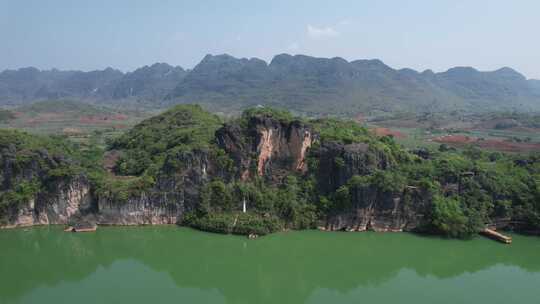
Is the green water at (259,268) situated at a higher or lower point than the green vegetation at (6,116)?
lower

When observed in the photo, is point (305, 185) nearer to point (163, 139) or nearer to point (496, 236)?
point (496, 236)


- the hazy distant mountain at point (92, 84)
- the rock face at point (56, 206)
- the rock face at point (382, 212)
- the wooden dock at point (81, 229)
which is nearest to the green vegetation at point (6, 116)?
the rock face at point (56, 206)

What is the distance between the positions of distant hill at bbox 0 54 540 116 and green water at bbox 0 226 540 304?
214 ft

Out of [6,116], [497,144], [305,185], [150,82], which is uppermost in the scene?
[150,82]

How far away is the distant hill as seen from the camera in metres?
99.9

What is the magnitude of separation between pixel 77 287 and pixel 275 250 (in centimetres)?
701

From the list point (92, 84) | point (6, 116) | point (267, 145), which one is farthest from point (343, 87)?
point (92, 84)

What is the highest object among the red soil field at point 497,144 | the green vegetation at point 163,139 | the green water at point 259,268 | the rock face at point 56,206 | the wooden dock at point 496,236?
the green vegetation at point 163,139

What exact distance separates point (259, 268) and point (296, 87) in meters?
96.8

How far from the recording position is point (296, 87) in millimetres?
109500

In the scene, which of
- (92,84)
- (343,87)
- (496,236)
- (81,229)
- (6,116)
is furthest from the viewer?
(92,84)

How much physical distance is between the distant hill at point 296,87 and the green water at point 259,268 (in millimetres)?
65234

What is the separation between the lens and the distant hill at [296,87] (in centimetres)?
9988

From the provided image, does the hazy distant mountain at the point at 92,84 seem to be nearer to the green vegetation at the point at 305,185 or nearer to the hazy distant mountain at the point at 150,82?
the hazy distant mountain at the point at 150,82
